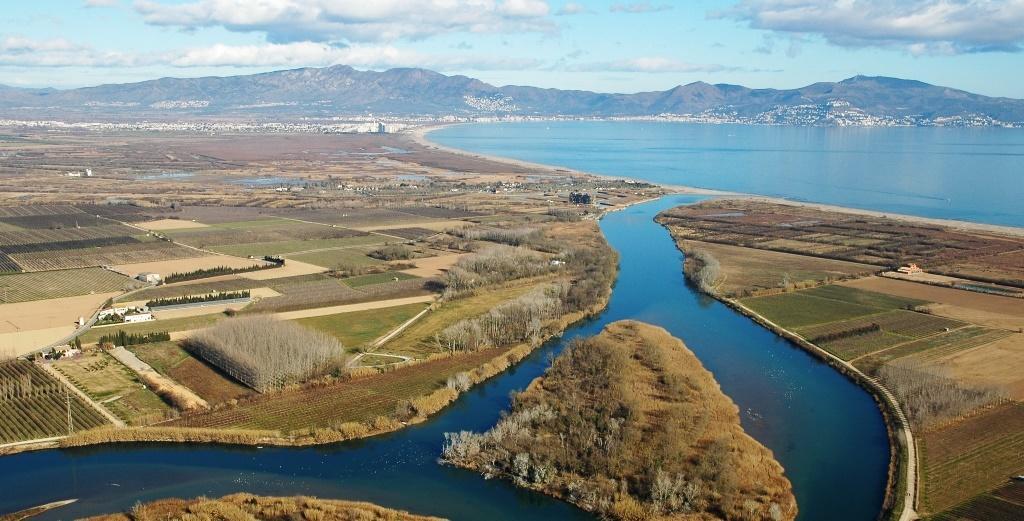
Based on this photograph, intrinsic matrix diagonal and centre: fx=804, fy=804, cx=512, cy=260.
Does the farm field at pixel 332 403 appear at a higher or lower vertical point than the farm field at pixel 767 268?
lower

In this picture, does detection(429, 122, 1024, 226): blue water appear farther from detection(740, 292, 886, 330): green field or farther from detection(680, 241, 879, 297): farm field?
detection(740, 292, 886, 330): green field

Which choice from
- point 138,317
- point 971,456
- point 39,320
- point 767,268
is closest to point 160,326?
point 138,317

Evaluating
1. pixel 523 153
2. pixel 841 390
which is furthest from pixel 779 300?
pixel 523 153

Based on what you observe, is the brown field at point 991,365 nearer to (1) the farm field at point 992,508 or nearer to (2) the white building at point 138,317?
(1) the farm field at point 992,508

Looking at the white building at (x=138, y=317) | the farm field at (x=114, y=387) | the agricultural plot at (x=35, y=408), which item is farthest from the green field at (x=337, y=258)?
the agricultural plot at (x=35, y=408)

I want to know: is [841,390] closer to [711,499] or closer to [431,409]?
Answer: [711,499]

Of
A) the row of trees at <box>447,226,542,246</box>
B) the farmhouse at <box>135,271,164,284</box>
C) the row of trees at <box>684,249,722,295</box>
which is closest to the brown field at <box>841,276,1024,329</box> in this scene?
the row of trees at <box>684,249,722,295</box>
